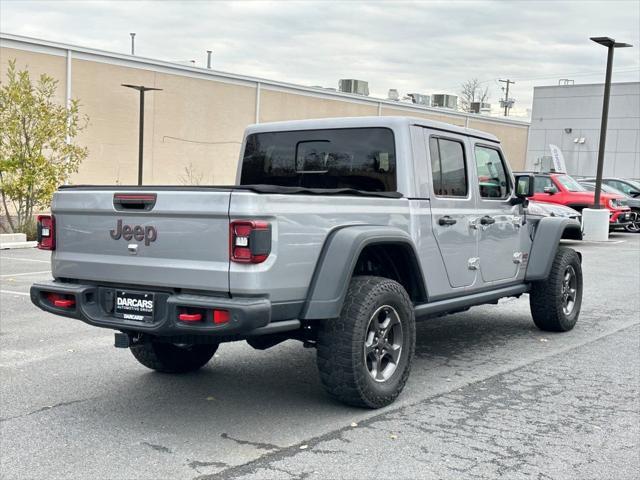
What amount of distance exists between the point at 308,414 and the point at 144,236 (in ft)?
5.27

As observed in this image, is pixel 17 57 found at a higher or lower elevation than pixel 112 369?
higher

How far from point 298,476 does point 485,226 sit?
135 inches

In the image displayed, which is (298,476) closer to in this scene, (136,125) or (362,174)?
(362,174)

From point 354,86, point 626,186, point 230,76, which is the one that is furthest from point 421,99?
point 626,186

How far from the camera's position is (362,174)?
6.27 m

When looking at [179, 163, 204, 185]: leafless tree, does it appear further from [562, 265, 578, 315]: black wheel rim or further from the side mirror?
the side mirror

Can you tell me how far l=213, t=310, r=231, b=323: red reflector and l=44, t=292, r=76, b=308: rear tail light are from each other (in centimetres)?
117

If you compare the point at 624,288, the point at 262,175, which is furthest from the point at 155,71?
the point at 262,175

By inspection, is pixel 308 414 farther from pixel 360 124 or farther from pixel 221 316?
pixel 360 124

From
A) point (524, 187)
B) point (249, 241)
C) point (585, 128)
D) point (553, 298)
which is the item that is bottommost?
point (553, 298)

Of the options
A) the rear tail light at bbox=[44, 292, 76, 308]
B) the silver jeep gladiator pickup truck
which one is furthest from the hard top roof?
the rear tail light at bbox=[44, 292, 76, 308]

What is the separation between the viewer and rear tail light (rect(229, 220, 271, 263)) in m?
4.53

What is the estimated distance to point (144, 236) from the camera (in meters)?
4.92

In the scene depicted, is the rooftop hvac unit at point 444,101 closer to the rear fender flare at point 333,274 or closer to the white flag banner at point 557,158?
the white flag banner at point 557,158
